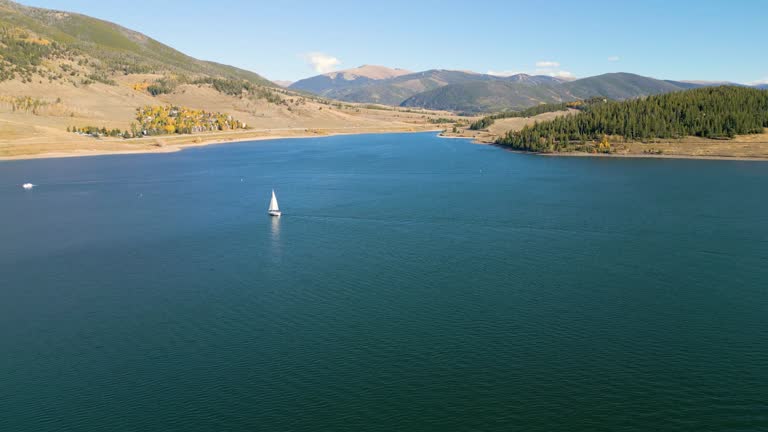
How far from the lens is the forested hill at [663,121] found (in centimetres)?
16325

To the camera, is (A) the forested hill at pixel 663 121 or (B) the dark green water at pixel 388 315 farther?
(A) the forested hill at pixel 663 121

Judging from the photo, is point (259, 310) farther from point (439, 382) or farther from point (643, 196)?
point (643, 196)

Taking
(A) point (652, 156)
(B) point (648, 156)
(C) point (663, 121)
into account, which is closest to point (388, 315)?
(A) point (652, 156)

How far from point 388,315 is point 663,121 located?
156279mm

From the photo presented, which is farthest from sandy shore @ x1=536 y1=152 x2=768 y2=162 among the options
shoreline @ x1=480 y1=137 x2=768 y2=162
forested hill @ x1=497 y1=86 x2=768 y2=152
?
forested hill @ x1=497 y1=86 x2=768 y2=152

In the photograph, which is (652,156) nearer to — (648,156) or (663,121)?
(648,156)

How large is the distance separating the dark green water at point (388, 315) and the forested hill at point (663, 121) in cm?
8381

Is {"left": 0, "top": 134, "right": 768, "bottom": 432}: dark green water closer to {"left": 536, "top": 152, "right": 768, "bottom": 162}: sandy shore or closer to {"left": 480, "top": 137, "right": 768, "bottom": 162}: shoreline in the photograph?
{"left": 480, "top": 137, "right": 768, "bottom": 162}: shoreline

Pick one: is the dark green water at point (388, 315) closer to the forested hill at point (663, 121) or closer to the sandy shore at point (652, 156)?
the sandy shore at point (652, 156)

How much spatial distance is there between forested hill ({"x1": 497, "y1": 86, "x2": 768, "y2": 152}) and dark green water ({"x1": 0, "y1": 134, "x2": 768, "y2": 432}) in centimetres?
8381

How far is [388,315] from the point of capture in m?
44.0

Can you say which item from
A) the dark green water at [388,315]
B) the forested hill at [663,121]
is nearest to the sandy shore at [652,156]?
the forested hill at [663,121]

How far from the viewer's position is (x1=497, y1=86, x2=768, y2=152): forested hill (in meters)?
163

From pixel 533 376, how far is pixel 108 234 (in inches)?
2260
